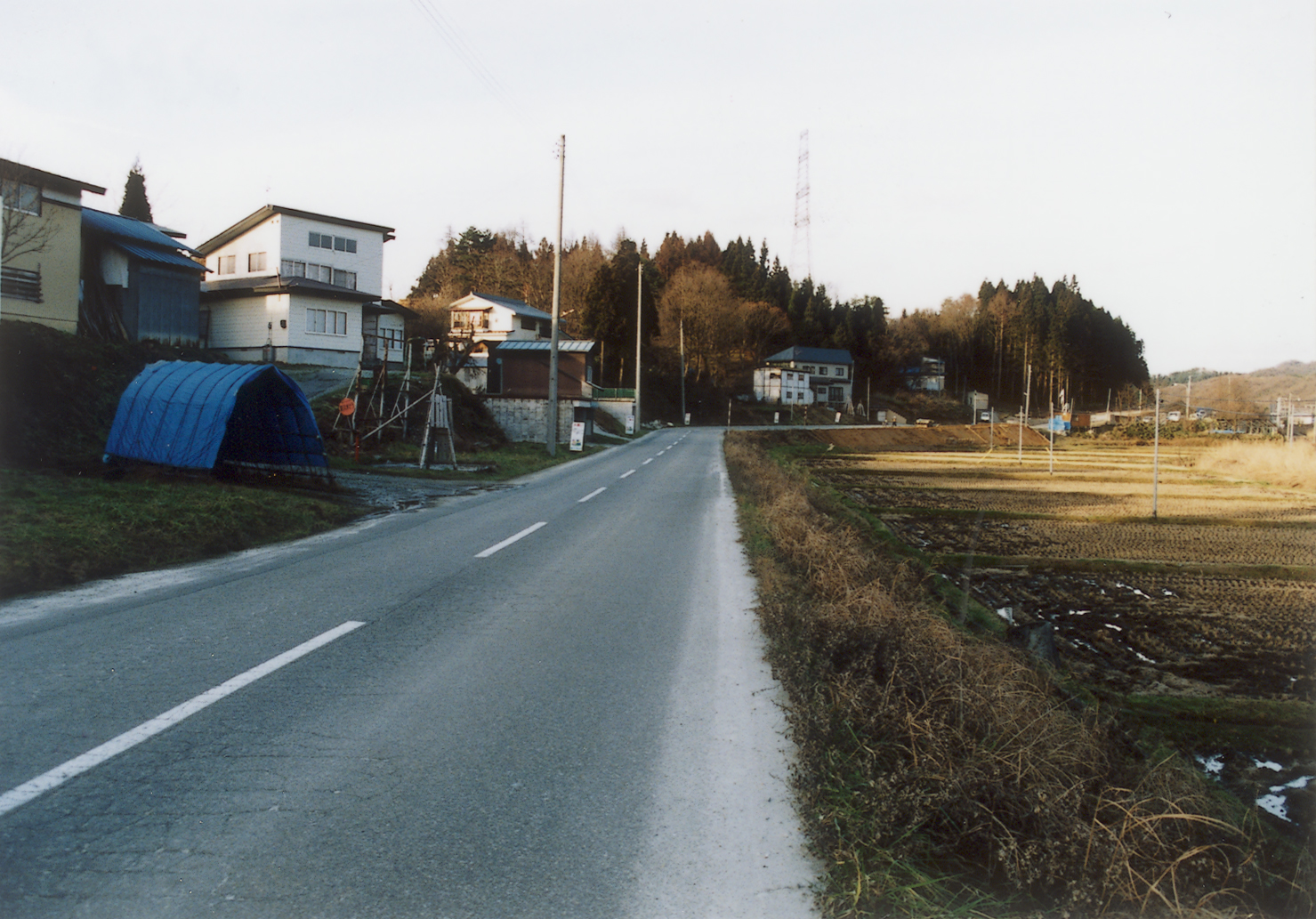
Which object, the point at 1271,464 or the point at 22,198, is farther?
the point at 1271,464

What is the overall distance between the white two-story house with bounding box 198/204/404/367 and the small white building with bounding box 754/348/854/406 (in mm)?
50065

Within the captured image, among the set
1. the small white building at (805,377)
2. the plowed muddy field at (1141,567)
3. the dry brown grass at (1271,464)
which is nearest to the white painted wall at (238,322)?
the plowed muddy field at (1141,567)

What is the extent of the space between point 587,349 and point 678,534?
3459 cm

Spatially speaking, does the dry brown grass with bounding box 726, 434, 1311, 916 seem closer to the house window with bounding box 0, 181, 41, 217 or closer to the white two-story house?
the house window with bounding box 0, 181, 41, 217

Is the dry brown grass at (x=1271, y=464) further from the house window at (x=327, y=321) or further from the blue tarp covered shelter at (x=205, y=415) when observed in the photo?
the house window at (x=327, y=321)

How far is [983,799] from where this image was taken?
136 inches

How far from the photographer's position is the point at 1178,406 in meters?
112

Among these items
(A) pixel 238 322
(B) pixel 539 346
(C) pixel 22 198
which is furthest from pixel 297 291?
(C) pixel 22 198

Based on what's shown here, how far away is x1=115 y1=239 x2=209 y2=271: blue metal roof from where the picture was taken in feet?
93.9

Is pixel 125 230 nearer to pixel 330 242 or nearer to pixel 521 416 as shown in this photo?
pixel 330 242

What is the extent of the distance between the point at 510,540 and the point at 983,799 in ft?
27.7

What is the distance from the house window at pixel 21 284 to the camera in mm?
21644

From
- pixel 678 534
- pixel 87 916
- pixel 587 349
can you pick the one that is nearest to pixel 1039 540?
pixel 678 534

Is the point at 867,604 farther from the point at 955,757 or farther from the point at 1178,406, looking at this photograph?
the point at 1178,406
